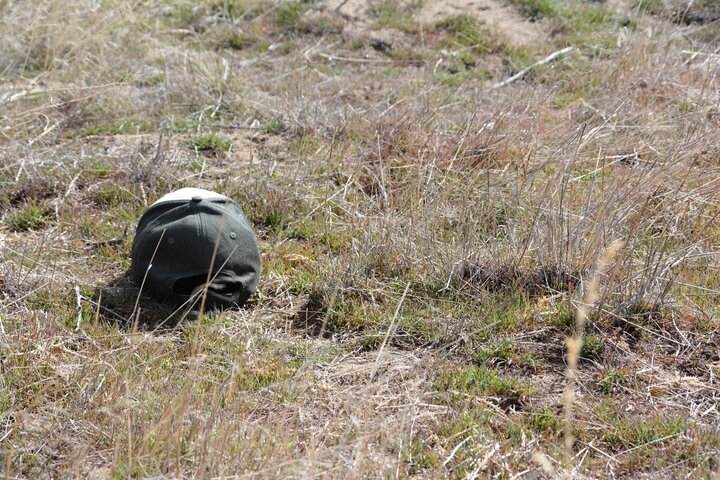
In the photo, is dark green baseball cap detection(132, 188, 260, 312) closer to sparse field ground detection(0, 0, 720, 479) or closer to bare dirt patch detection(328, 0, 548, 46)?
sparse field ground detection(0, 0, 720, 479)

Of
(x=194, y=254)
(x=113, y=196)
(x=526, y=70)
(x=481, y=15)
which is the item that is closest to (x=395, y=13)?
(x=481, y=15)

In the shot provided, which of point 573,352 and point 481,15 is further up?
point 573,352

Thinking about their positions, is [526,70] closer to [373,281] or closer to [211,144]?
[211,144]

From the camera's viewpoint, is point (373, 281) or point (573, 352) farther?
point (373, 281)

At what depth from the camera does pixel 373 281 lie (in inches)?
179

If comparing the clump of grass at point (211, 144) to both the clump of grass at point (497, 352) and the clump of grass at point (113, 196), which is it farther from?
the clump of grass at point (497, 352)

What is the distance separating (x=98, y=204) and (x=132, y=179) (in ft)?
0.94

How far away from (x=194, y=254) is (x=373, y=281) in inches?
36.5

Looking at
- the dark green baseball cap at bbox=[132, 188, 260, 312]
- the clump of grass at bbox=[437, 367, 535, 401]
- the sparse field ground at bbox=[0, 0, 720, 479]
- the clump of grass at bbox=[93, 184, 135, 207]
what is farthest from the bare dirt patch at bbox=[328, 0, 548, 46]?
the clump of grass at bbox=[437, 367, 535, 401]

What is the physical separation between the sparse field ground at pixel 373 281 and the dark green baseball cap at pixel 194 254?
0.13 meters

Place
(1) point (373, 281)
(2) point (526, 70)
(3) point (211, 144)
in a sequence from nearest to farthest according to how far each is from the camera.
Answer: (1) point (373, 281) → (3) point (211, 144) → (2) point (526, 70)

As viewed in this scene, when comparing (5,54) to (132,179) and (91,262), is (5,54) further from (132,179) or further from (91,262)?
(91,262)

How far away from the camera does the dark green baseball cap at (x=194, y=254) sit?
14.1 feet

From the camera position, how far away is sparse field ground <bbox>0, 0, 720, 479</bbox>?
130 inches
